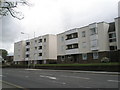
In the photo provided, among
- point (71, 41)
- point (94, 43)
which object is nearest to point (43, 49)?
point (71, 41)

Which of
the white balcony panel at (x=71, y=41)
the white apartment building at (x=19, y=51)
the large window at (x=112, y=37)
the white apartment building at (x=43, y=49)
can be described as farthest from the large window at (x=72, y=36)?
the white apartment building at (x=19, y=51)

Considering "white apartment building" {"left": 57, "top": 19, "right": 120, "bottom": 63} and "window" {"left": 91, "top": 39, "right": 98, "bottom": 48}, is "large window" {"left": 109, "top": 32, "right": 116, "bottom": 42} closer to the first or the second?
"white apartment building" {"left": 57, "top": 19, "right": 120, "bottom": 63}

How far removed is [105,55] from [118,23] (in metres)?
7.84

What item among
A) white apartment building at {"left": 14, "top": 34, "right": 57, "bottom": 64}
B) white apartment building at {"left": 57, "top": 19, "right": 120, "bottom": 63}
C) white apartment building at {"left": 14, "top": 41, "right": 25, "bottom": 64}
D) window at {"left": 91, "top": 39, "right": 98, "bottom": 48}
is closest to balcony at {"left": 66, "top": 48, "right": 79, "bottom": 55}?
white apartment building at {"left": 57, "top": 19, "right": 120, "bottom": 63}

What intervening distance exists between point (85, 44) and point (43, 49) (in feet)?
83.3

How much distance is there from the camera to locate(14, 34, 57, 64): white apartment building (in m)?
67.4

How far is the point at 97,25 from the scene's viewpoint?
145 feet

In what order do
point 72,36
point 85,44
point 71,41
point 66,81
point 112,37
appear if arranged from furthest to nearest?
point 72,36, point 71,41, point 85,44, point 112,37, point 66,81

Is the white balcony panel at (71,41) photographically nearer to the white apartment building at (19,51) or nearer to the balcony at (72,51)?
the balcony at (72,51)

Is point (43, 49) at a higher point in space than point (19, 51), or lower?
higher

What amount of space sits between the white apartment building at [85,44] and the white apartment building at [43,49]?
391 inches

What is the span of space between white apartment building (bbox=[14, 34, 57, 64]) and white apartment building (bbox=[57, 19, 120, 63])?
993cm

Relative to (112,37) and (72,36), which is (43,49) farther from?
(112,37)

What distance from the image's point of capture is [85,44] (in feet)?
157
